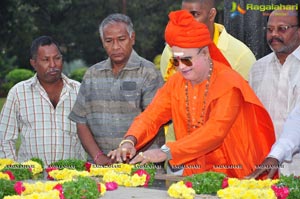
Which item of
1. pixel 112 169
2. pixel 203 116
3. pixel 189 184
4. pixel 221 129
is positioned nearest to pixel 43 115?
pixel 112 169

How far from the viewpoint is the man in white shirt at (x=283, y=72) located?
546 centimetres

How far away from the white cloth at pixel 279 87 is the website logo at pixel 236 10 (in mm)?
1317

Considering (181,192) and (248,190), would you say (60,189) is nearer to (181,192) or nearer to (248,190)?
(181,192)

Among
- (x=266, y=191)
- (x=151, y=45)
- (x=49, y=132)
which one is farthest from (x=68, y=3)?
(x=266, y=191)

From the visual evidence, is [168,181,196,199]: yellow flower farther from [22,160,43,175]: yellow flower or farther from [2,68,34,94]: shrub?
[2,68,34,94]: shrub

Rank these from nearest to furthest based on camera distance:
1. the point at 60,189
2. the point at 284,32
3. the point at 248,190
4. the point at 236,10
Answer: the point at 248,190
the point at 60,189
the point at 284,32
the point at 236,10

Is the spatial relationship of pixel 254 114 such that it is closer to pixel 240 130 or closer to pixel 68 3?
pixel 240 130

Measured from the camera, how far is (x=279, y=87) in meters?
5.55

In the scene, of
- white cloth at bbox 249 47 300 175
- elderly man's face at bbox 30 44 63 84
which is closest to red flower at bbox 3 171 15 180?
elderly man's face at bbox 30 44 63 84

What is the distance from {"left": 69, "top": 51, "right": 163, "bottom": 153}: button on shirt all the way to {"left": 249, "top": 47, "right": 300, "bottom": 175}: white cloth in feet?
2.87

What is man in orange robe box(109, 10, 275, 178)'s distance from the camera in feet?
16.2

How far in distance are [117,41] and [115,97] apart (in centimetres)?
48

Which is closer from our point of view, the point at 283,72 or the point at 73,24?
the point at 283,72

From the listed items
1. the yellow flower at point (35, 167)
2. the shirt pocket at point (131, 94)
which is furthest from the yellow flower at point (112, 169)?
the shirt pocket at point (131, 94)
